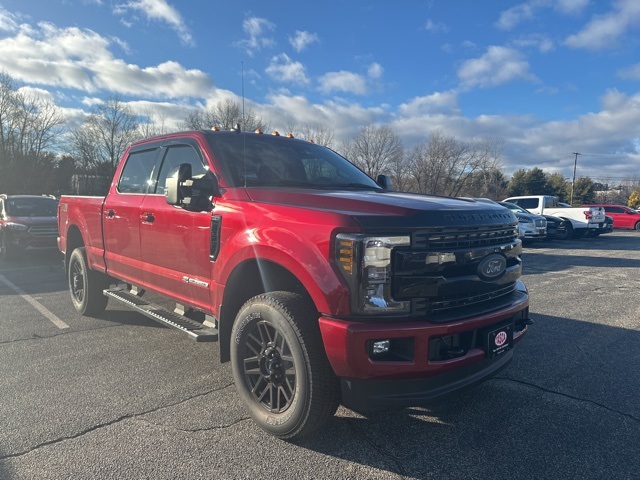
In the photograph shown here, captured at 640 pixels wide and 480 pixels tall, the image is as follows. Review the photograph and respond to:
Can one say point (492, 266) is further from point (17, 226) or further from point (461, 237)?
point (17, 226)

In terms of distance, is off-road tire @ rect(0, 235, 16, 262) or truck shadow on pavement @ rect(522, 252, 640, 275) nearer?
truck shadow on pavement @ rect(522, 252, 640, 275)

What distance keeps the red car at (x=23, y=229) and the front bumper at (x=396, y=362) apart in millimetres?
11049

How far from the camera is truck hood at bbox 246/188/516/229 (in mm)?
2436

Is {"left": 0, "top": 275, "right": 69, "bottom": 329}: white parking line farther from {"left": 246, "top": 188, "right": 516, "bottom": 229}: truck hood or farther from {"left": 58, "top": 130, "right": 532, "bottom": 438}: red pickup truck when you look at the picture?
{"left": 246, "top": 188, "right": 516, "bottom": 229}: truck hood

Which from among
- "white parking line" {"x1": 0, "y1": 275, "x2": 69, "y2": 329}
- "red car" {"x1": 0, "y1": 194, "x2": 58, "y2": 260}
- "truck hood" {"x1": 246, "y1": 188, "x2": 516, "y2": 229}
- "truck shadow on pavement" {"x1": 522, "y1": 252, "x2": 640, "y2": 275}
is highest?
"truck hood" {"x1": 246, "y1": 188, "x2": 516, "y2": 229}

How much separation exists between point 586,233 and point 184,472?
75.5ft

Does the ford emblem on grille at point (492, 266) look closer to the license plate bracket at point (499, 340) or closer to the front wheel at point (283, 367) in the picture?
the license plate bracket at point (499, 340)

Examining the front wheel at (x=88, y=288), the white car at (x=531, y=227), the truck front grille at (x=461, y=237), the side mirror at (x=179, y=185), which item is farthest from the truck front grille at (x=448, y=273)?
the white car at (x=531, y=227)

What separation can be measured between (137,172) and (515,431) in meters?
4.24

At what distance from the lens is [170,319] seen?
12.2ft

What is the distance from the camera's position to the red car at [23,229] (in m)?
10.8


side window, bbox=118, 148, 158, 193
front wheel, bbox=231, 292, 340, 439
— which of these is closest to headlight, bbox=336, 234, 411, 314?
front wheel, bbox=231, 292, 340, 439

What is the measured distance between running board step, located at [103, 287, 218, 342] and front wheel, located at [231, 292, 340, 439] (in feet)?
1.11

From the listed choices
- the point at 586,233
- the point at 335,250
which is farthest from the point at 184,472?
the point at 586,233
